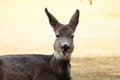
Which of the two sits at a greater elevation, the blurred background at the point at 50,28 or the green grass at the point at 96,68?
the green grass at the point at 96,68

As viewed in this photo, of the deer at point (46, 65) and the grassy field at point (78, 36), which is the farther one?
Answer: the grassy field at point (78, 36)

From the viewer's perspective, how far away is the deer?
12.1 meters

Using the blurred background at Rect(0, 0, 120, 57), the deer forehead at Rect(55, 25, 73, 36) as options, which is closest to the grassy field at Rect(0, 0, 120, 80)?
the blurred background at Rect(0, 0, 120, 57)

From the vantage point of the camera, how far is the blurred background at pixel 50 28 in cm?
2826

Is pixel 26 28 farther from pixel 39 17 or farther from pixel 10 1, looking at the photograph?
pixel 10 1

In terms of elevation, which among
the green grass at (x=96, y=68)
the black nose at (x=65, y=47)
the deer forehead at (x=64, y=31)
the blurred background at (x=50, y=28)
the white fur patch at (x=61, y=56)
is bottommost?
the blurred background at (x=50, y=28)

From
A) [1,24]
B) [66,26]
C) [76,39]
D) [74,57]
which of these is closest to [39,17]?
[1,24]

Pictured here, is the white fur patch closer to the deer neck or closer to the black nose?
the deer neck

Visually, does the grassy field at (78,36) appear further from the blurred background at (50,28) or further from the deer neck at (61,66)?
the deer neck at (61,66)

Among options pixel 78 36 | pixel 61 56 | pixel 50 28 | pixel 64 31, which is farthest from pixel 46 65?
pixel 50 28

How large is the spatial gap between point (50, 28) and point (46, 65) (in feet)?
97.6

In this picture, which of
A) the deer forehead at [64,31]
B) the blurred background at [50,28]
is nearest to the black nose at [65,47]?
the deer forehead at [64,31]

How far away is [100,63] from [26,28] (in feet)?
73.6

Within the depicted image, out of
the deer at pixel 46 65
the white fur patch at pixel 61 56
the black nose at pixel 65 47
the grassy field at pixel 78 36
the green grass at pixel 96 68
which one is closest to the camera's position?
the black nose at pixel 65 47
